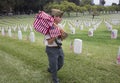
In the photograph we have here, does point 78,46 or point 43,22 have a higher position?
point 43,22

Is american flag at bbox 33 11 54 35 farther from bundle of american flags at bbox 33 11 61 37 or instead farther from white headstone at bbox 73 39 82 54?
white headstone at bbox 73 39 82 54

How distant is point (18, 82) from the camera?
7160 mm

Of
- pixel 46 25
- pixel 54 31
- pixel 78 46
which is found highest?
pixel 46 25

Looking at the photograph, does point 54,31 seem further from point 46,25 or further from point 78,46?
point 78,46

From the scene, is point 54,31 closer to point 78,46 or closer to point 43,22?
point 43,22

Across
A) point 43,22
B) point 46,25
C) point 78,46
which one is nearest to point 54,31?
point 46,25

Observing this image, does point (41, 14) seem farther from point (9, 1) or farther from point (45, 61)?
point (9, 1)

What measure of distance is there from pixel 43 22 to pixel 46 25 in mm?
105

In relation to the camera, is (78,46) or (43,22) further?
(78,46)

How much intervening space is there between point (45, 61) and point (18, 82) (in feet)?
7.37

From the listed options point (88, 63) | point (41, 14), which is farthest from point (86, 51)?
point (41, 14)

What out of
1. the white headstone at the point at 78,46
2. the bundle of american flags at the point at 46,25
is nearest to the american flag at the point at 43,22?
the bundle of american flags at the point at 46,25

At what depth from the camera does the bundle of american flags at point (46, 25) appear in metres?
6.03

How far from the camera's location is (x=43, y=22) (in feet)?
19.9
